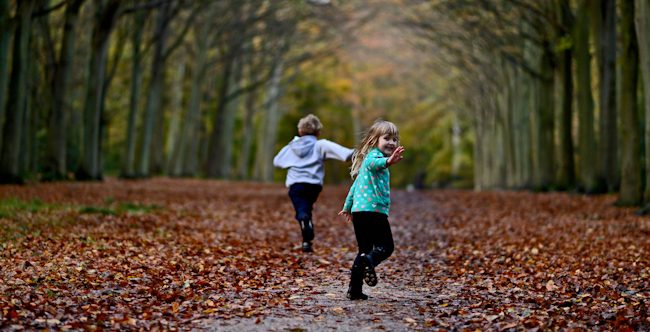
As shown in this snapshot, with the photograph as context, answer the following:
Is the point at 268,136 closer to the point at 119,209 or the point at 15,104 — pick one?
the point at 15,104

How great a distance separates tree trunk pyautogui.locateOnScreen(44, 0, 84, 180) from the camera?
21500mm

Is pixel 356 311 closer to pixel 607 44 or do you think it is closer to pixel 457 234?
pixel 457 234

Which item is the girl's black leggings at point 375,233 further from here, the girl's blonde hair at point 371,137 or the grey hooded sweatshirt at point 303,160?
the grey hooded sweatshirt at point 303,160

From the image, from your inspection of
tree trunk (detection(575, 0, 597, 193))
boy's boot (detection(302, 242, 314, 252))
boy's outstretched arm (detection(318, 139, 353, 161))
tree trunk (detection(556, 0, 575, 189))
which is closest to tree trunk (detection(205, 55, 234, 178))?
tree trunk (detection(556, 0, 575, 189))

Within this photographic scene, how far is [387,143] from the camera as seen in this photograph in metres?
6.97

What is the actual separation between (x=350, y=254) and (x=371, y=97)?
166 ft

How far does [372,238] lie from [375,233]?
6cm

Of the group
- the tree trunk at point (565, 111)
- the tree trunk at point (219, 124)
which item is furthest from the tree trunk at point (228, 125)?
the tree trunk at point (565, 111)

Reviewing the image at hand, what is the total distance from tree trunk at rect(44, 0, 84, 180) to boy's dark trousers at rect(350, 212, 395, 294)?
53.4 feet

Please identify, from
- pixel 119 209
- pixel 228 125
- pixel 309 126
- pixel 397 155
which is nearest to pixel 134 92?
pixel 228 125

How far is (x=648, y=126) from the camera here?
46.8 ft

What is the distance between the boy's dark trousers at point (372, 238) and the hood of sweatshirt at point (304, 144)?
292 centimetres

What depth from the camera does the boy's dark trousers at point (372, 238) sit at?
23.1 feet

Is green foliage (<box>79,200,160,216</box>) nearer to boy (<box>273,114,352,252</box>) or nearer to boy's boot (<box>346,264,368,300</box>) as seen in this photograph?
boy (<box>273,114,352,252</box>)
